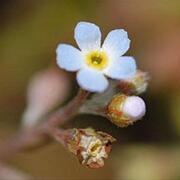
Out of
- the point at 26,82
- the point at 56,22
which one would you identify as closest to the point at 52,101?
the point at 26,82

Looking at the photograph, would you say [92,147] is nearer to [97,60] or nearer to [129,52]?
[97,60]

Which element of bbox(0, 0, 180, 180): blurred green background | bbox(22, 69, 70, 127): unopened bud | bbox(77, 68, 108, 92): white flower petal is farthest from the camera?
bbox(0, 0, 180, 180): blurred green background

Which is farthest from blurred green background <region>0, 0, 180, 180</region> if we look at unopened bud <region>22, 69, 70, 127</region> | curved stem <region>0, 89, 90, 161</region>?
curved stem <region>0, 89, 90, 161</region>

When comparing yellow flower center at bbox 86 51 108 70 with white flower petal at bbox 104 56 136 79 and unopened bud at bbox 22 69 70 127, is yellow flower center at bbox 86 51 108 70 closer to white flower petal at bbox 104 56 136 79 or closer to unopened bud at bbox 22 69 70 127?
white flower petal at bbox 104 56 136 79

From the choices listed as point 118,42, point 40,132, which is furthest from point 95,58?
point 40,132

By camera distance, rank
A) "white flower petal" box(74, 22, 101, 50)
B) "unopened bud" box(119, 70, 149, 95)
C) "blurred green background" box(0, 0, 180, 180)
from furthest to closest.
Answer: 1. "blurred green background" box(0, 0, 180, 180)
2. "unopened bud" box(119, 70, 149, 95)
3. "white flower petal" box(74, 22, 101, 50)

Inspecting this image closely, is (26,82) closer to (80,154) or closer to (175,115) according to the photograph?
(175,115)

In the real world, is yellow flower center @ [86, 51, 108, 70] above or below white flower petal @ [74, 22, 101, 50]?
below
